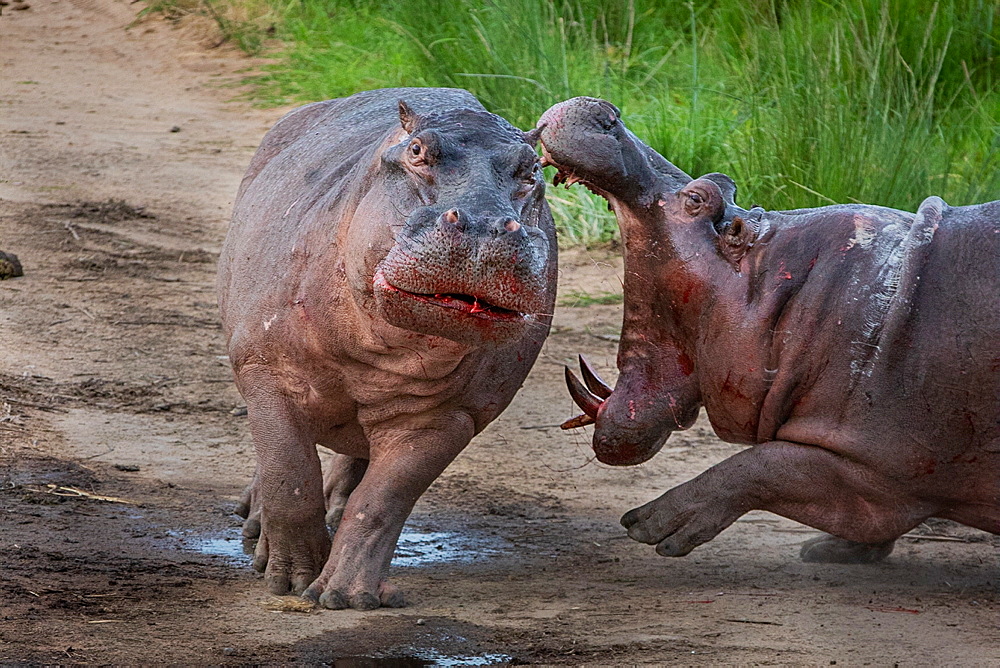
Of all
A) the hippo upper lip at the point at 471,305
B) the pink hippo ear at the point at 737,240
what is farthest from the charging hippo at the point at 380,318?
the pink hippo ear at the point at 737,240

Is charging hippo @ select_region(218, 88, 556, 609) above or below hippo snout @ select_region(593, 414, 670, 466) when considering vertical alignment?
above

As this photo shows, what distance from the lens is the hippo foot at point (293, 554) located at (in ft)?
11.9

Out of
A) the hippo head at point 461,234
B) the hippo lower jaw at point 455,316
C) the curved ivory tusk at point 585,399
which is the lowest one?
the curved ivory tusk at point 585,399

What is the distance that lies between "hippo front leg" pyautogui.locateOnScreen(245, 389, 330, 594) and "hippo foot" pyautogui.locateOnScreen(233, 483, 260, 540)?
0.44 metres

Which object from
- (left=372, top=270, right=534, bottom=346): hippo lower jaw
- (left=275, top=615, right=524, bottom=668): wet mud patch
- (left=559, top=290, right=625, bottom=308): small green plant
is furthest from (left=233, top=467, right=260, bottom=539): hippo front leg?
(left=559, top=290, right=625, bottom=308): small green plant

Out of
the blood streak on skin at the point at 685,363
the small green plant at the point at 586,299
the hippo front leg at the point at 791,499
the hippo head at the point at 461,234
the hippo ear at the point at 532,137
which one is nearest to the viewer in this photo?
the hippo head at the point at 461,234

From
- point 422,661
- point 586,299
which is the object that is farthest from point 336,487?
point 586,299

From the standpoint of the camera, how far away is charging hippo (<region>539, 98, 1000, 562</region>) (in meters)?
3.62

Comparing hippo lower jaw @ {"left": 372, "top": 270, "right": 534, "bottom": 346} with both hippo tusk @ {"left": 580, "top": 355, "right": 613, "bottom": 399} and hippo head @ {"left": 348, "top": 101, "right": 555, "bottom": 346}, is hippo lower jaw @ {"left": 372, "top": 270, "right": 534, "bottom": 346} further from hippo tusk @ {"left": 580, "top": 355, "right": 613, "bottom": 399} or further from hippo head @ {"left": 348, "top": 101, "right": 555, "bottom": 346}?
hippo tusk @ {"left": 580, "top": 355, "right": 613, "bottom": 399}

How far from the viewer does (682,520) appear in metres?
3.73

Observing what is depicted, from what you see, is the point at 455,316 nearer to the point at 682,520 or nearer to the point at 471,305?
the point at 471,305

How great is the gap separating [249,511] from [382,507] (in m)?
0.83

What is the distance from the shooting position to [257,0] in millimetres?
12539

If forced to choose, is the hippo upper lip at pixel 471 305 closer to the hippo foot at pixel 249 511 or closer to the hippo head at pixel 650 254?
the hippo head at pixel 650 254
